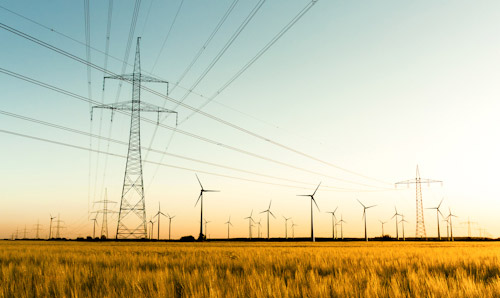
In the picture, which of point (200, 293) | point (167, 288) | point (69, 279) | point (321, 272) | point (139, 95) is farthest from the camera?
point (139, 95)

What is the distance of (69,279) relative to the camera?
11.0 metres

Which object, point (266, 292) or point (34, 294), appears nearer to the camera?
point (266, 292)

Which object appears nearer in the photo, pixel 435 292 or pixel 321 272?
pixel 435 292

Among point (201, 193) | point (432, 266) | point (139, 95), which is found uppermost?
point (139, 95)

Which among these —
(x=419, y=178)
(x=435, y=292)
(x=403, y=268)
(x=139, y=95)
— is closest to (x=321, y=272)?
(x=403, y=268)

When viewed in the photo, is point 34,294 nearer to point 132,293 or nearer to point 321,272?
point 132,293

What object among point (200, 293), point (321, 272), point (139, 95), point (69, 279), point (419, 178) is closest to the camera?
point (200, 293)

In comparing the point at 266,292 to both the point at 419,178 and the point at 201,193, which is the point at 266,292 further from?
the point at 419,178

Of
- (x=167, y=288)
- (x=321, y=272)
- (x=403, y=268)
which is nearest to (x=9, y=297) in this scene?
(x=167, y=288)

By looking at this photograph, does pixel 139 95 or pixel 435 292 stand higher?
pixel 139 95

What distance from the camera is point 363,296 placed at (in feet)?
25.1

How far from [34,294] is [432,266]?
13.9 m

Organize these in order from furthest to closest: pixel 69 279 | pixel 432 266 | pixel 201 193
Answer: pixel 201 193
pixel 432 266
pixel 69 279

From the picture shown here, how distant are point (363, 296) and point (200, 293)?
9.22 feet
